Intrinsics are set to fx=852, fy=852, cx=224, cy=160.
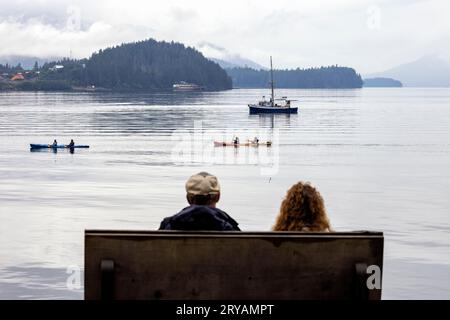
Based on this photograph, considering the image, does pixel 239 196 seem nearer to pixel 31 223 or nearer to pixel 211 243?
pixel 31 223

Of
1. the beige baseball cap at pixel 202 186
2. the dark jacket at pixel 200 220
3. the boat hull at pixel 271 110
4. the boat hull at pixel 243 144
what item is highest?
the boat hull at pixel 271 110

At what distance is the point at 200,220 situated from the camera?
25.1ft

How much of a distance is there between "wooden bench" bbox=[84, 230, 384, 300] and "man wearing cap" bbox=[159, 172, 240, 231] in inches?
20.4

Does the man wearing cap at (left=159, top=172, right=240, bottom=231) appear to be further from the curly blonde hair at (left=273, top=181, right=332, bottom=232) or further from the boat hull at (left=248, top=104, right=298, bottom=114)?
the boat hull at (left=248, top=104, right=298, bottom=114)

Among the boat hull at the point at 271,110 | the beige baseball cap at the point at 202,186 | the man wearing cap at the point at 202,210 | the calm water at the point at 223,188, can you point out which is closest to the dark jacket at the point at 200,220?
the man wearing cap at the point at 202,210

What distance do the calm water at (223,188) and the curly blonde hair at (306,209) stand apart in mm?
16902

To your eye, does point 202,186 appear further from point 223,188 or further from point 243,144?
point 243,144

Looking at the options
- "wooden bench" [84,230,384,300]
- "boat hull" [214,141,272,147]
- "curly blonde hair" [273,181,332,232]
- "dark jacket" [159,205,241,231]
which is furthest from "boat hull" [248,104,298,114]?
"wooden bench" [84,230,384,300]

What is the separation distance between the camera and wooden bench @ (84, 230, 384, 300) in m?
7.07

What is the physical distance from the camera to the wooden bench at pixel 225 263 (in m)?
7.07

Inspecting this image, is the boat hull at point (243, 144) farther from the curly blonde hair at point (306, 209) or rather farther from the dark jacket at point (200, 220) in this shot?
the dark jacket at point (200, 220)

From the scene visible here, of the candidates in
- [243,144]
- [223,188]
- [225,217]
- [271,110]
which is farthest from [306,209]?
[271,110]

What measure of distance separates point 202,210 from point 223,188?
5297 centimetres
